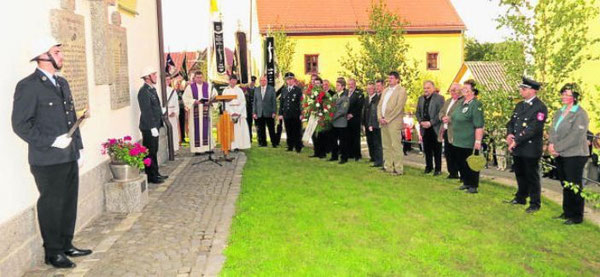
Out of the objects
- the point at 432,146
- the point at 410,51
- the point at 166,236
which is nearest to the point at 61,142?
the point at 166,236

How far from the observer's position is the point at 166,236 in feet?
21.2

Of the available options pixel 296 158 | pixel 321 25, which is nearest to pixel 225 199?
pixel 296 158

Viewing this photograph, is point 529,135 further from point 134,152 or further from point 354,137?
point 354,137

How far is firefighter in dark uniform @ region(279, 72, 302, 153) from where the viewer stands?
47.6ft

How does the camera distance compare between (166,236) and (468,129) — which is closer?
(166,236)

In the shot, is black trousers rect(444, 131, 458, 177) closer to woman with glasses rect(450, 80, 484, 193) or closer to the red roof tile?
woman with glasses rect(450, 80, 484, 193)

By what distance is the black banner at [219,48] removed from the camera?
14.7 m

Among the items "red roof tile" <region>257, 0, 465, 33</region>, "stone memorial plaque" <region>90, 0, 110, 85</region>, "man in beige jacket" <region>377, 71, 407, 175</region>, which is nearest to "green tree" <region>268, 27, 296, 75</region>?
"red roof tile" <region>257, 0, 465, 33</region>

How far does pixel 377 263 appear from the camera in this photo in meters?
5.39

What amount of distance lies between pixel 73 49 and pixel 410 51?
33.8 meters

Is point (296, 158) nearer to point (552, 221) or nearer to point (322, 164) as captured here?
A: point (322, 164)

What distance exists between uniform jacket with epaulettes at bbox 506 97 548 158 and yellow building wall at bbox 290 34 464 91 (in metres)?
29.8

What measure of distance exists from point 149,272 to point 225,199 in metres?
3.29

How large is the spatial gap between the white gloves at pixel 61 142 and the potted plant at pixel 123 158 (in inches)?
94.5
